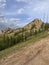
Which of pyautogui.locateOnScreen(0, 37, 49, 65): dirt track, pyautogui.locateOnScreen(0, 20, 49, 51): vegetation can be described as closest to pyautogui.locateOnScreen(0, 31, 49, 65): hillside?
pyautogui.locateOnScreen(0, 37, 49, 65): dirt track

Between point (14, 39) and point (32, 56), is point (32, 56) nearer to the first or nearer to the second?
point (32, 56)

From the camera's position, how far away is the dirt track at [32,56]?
81.3 feet

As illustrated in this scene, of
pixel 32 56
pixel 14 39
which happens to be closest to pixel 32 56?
pixel 32 56

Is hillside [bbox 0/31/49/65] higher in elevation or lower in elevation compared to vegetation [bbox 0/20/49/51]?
higher

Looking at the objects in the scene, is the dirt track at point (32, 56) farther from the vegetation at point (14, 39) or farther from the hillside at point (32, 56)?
the vegetation at point (14, 39)

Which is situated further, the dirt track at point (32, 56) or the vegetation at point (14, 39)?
the vegetation at point (14, 39)

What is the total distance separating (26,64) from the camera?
24.1 meters

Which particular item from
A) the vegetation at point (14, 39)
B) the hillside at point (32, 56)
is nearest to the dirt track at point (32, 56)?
the hillside at point (32, 56)

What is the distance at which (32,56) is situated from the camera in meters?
26.8

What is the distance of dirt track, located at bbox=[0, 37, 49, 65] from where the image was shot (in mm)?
24789

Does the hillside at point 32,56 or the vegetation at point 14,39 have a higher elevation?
the hillside at point 32,56

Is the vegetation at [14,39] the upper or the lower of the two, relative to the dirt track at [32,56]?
lower

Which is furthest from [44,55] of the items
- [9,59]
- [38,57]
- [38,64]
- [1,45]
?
[1,45]

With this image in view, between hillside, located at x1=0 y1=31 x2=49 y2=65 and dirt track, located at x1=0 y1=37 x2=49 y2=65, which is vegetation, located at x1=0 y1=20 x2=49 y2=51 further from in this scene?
dirt track, located at x1=0 y1=37 x2=49 y2=65
